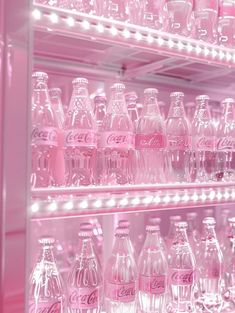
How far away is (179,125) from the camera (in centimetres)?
148

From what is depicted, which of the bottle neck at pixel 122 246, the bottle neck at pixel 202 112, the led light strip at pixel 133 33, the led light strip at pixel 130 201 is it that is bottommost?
the bottle neck at pixel 122 246

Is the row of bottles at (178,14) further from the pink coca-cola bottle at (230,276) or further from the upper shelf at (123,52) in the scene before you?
the pink coca-cola bottle at (230,276)

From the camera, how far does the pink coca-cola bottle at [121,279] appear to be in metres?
1.20

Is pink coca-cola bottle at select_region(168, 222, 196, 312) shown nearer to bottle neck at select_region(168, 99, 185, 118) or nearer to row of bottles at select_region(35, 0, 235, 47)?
bottle neck at select_region(168, 99, 185, 118)

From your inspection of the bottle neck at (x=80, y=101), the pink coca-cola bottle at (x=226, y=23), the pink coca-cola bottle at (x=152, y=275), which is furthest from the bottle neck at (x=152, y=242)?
the pink coca-cola bottle at (x=226, y=23)

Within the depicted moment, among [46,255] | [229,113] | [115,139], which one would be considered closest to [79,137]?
[115,139]

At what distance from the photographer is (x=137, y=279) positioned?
4.37 feet

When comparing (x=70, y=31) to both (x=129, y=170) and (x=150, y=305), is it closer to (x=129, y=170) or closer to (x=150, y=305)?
(x=129, y=170)

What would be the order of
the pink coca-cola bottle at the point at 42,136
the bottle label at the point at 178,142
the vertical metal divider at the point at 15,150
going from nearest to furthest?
1. the vertical metal divider at the point at 15,150
2. the pink coca-cola bottle at the point at 42,136
3. the bottle label at the point at 178,142

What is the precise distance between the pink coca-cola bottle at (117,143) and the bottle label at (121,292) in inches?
11.2

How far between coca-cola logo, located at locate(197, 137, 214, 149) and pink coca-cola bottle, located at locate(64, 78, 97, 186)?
0.34m

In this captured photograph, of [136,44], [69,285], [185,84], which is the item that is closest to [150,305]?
[69,285]

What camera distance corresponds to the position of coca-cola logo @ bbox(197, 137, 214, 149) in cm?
139

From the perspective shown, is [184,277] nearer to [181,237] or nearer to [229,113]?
[181,237]
